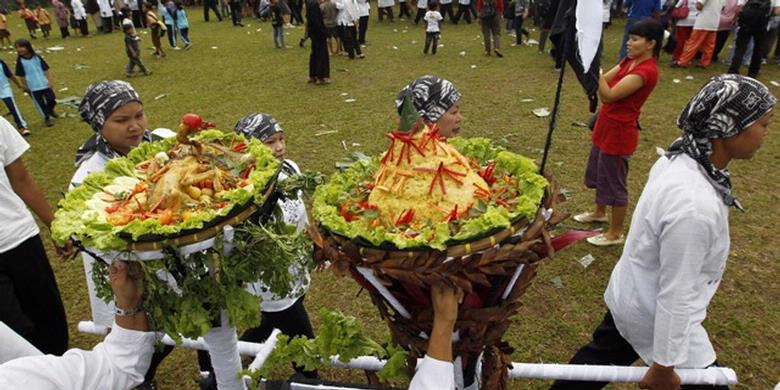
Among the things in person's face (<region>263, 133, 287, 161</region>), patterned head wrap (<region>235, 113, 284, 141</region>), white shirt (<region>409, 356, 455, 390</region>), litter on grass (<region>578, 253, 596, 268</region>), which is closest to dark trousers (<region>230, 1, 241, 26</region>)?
patterned head wrap (<region>235, 113, 284, 141</region>)

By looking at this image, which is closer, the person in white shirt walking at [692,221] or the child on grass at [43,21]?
the person in white shirt walking at [692,221]

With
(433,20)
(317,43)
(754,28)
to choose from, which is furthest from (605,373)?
(433,20)

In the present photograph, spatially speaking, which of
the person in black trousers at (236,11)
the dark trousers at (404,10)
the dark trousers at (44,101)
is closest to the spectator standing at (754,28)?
the dark trousers at (404,10)

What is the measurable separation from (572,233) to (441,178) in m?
0.52

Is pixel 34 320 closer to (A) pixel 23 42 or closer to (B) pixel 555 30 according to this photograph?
(B) pixel 555 30

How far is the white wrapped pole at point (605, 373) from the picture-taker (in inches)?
99.7

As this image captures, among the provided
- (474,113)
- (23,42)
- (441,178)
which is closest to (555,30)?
(441,178)

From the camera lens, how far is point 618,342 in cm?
310

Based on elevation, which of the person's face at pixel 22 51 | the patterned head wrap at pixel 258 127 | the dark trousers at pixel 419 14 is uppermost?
the patterned head wrap at pixel 258 127

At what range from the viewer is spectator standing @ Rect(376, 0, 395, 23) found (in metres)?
21.3

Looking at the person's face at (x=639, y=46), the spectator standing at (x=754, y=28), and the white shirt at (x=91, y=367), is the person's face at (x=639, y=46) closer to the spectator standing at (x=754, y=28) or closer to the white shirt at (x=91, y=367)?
the white shirt at (x=91, y=367)

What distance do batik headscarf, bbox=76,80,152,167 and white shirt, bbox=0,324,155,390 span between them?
Result: 1559 millimetres

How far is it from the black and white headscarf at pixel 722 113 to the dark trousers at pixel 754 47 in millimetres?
10241

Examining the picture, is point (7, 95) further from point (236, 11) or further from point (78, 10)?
point (78, 10)
